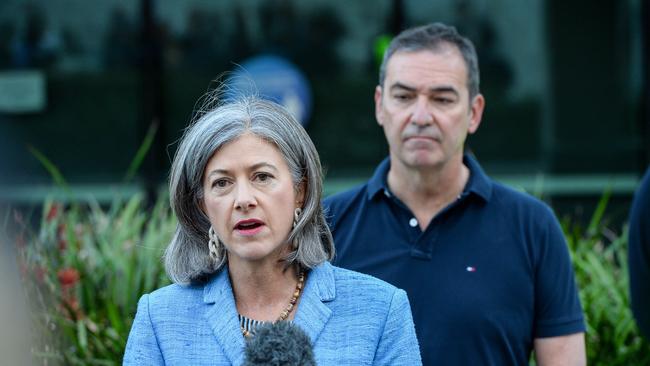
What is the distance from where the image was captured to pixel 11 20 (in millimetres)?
8727

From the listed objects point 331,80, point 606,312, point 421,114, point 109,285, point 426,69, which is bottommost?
point 606,312

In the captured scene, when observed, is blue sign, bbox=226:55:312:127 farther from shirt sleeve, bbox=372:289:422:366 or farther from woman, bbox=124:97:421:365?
shirt sleeve, bbox=372:289:422:366

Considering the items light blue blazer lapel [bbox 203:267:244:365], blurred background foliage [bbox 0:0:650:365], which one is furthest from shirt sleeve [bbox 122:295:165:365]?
blurred background foliage [bbox 0:0:650:365]

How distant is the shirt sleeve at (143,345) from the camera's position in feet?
7.00

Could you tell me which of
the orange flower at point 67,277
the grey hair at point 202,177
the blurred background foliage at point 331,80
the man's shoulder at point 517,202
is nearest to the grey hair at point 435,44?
the man's shoulder at point 517,202

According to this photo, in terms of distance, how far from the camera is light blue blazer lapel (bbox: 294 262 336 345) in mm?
2135

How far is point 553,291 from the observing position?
2982 mm

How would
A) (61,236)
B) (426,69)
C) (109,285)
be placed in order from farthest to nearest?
(61,236), (109,285), (426,69)

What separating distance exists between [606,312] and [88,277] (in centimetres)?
245

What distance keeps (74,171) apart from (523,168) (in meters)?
4.02

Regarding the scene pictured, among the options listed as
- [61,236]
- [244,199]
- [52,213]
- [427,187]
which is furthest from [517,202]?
[52,213]

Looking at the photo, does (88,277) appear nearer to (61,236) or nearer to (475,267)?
(61,236)

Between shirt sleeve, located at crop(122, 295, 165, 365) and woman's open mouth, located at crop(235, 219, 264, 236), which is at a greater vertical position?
woman's open mouth, located at crop(235, 219, 264, 236)

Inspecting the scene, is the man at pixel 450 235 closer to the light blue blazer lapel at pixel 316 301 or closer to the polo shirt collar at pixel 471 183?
the polo shirt collar at pixel 471 183
